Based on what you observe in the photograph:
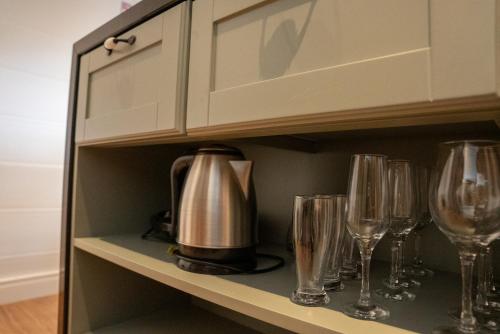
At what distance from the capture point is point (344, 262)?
0.64 meters

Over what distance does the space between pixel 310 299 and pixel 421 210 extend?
253mm

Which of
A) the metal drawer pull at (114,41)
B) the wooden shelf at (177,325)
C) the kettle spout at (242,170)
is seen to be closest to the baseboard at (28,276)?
the wooden shelf at (177,325)

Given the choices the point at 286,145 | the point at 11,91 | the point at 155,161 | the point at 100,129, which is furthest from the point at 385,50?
the point at 11,91

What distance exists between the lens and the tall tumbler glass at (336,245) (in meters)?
0.47

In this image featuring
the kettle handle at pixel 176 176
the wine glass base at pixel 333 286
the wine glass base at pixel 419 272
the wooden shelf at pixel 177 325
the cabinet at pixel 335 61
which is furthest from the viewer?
the wooden shelf at pixel 177 325

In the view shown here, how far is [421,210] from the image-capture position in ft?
1.87

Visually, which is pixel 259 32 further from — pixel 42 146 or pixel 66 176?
pixel 42 146

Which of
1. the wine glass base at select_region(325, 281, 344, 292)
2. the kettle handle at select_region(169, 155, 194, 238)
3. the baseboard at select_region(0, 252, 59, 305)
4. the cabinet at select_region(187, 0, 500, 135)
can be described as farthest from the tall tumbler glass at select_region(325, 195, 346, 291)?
the baseboard at select_region(0, 252, 59, 305)

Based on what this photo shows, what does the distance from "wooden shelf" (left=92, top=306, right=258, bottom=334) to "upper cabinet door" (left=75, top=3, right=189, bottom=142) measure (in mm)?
551

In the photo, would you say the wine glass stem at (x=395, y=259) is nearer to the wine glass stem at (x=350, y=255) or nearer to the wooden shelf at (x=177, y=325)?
the wine glass stem at (x=350, y=255)

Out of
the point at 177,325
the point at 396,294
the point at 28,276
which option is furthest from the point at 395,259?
the point at 28,276

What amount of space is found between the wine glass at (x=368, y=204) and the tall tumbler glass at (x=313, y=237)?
0.11 feet

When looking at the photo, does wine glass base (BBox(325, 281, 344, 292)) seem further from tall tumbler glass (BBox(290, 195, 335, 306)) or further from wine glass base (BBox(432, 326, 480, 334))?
wine glass base (BBox(432, 326, 480, 334))

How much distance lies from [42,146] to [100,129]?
61.7 inches
